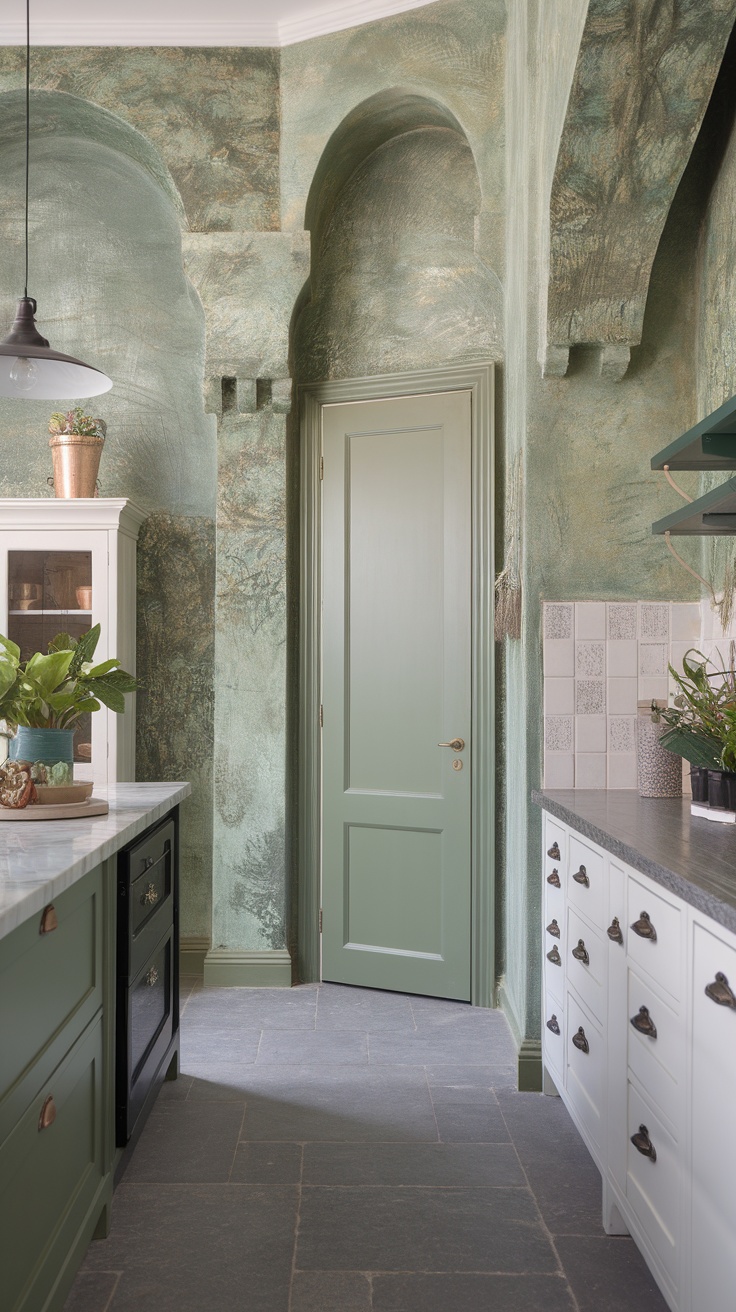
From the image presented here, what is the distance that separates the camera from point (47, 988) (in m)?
1.86

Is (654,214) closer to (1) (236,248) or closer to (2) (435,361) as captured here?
(2) (435,361)

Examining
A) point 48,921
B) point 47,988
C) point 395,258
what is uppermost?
point 395,258

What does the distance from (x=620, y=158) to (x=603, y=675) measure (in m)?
1.52

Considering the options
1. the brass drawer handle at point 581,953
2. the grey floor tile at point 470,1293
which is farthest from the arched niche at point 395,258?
the grey floor tile at point 470,1293

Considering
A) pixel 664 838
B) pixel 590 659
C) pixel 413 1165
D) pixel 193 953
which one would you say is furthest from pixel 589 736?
pixel 193 953

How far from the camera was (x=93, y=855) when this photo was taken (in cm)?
203

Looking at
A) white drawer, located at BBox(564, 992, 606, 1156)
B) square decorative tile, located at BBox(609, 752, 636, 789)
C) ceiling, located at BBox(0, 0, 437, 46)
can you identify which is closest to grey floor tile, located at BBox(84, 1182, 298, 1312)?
white drawer, located at BBox(564, 992, 606, 1156)

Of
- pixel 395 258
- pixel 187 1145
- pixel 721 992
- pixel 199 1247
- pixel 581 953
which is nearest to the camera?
pixel 721 992

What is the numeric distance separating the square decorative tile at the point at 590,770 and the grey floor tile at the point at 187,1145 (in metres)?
1.43

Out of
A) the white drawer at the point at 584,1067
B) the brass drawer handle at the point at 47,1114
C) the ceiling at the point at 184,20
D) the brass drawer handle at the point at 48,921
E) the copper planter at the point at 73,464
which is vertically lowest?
the white drawer at the point at 584,1067

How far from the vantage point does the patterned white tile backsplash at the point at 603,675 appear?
341 cm

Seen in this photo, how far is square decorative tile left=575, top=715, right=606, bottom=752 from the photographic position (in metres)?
3.41

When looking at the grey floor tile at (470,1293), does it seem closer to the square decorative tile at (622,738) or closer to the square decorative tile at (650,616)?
the square decorative tile at (622,738)

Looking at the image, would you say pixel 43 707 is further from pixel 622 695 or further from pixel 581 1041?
pixel 622 695
